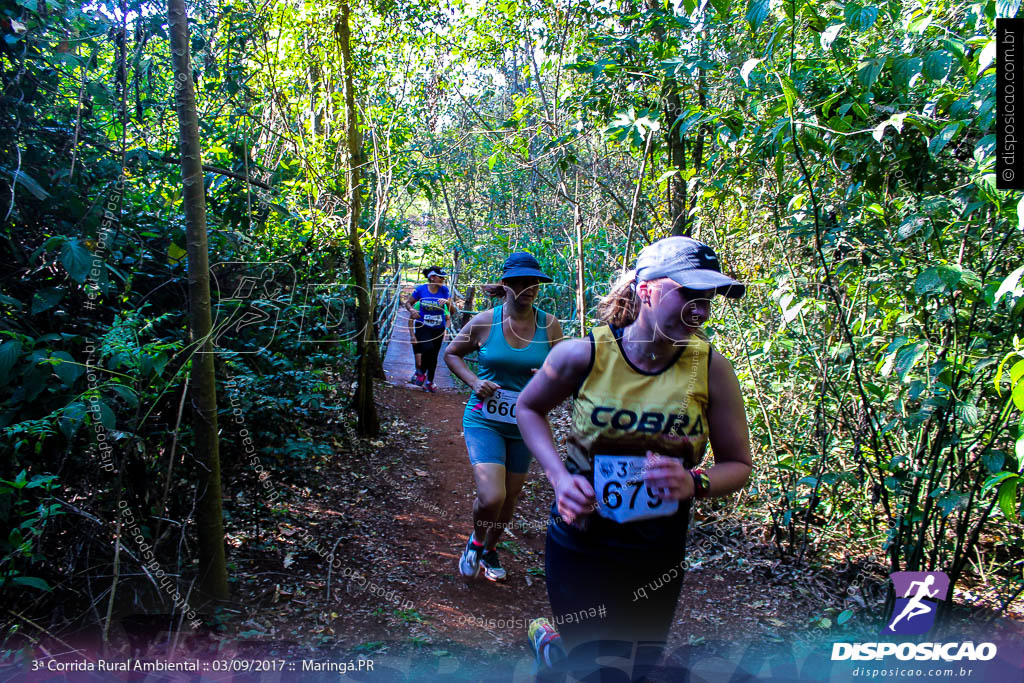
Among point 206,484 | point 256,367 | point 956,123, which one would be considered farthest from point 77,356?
point 956,123

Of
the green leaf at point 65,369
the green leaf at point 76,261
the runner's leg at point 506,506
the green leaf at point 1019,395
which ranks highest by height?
the green leaf at point 76,261

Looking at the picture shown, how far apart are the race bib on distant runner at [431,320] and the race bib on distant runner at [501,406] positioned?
574 centimetres

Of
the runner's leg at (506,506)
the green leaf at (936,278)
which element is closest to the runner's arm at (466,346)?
the runner's leg at (506,506)

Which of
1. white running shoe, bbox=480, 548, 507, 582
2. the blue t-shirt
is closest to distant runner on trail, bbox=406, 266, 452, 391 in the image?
the blue t-shirt

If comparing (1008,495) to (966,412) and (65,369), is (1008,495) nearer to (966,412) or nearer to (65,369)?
(966,412)

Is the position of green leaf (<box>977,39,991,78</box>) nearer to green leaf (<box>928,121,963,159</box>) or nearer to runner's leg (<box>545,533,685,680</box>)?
green leaf (<box>928,121,963,159</box>)

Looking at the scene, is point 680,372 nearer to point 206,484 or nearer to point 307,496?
point 206,484

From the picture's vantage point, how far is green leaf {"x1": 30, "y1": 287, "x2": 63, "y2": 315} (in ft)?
9.36

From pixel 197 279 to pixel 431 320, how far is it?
6.54 metres

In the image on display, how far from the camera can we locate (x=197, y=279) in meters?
2.91

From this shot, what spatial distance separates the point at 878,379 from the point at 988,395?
3.03 feet

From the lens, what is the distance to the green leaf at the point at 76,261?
2.70 meters

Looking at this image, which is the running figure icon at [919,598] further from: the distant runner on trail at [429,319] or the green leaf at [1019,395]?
the distant runner on trail at [429,319]

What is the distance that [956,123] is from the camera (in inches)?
108
